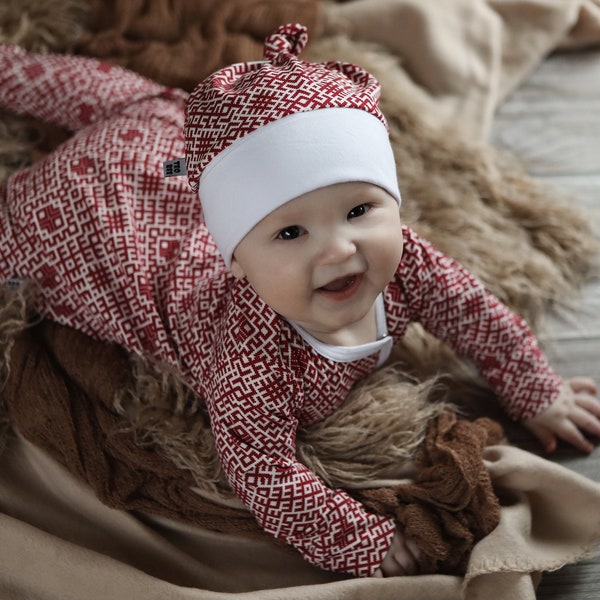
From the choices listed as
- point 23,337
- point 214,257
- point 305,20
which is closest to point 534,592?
point 214,257

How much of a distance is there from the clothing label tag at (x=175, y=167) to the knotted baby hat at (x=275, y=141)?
0.18 ft

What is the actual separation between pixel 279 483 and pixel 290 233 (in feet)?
0.97

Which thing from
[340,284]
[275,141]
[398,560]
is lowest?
[398,560]

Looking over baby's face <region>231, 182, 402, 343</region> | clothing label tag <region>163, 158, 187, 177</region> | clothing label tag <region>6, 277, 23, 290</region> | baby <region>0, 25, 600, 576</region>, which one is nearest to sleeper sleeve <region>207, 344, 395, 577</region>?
baby <region>0, 25, 600, 576</region>

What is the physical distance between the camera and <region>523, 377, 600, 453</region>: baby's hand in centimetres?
114

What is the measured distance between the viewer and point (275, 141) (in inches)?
33.7

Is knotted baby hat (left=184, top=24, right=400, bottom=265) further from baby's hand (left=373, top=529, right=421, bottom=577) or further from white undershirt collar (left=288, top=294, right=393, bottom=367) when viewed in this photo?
baby's hand (left=373, top=529, right=421, bottom=577)

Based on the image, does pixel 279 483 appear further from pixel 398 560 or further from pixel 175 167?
pixel 175 167

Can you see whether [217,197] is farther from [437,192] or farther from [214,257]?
[437,192]

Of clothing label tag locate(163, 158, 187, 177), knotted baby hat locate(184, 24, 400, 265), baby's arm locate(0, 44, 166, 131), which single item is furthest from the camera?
baby's arm locate(0, 44, 166, 131)

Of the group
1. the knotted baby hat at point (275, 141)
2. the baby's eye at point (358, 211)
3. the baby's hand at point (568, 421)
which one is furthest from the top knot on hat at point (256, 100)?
the baby's hand at point (568, 421)

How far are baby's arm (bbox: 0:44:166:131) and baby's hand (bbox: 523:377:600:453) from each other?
2.43 ft

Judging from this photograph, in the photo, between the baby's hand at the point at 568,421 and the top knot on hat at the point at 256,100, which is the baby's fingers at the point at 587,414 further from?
the top knot on hat at the point at 256,100

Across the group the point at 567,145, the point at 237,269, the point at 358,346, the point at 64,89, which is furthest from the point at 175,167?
the point at 567,145
